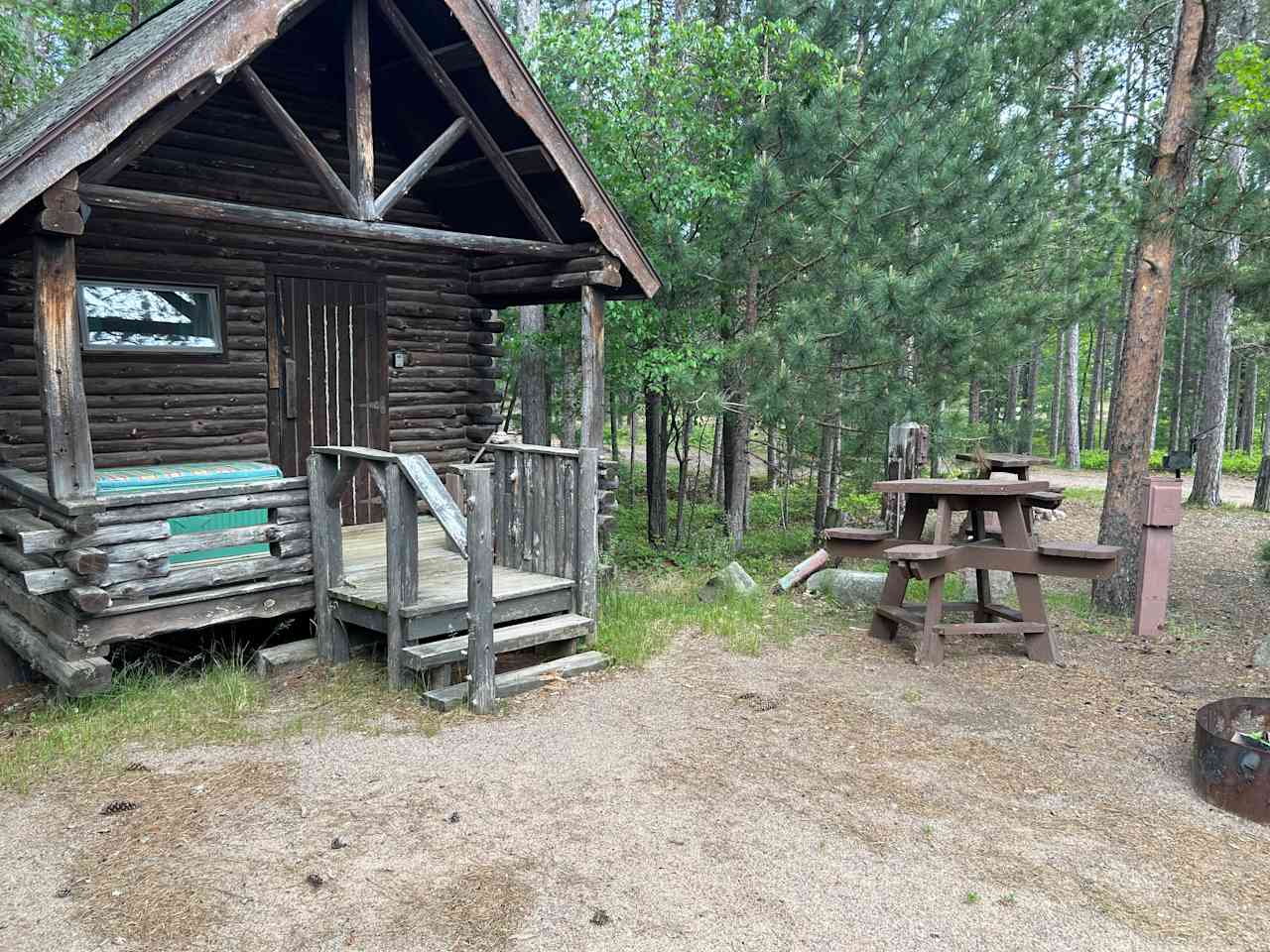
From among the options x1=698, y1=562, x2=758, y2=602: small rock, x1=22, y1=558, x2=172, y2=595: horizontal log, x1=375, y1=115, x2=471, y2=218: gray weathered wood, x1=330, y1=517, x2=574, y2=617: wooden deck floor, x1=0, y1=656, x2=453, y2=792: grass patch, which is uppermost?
x1=375, y1=115, x2=471, y2=218: gray weathered wood

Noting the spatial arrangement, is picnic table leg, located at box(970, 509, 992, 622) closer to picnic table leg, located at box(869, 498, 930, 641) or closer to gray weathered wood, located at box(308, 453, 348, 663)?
picnic table leg, located at box(869, 498, 930, 641)

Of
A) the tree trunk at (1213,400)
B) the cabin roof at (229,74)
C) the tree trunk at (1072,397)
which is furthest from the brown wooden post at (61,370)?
the tree trunk at (1072,397)

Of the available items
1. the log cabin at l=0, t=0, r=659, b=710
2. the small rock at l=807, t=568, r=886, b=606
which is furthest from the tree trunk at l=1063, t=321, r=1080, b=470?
the log cabin at l=0, t=0, r=659, b=710

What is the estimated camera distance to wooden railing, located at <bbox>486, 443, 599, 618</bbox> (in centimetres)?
734

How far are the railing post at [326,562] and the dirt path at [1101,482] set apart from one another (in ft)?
58.3

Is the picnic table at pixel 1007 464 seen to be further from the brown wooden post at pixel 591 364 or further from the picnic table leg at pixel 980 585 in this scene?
the brown wooden post at pixel 591 364

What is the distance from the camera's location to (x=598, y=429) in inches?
366

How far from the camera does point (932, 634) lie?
744 centimetres

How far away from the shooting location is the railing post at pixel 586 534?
23.6 feet

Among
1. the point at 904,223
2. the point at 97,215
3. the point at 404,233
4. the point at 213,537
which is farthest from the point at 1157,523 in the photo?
the point at 97,215

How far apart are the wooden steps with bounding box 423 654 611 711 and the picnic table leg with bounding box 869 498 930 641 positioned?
99.1 inches

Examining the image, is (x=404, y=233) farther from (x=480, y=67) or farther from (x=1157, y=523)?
(x=1157, y=523)

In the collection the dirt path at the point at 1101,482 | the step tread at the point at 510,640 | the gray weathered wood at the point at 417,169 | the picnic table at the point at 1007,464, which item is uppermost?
the gray weathered wood at the point at 417,169

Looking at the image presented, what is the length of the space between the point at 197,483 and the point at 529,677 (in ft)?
11.0
